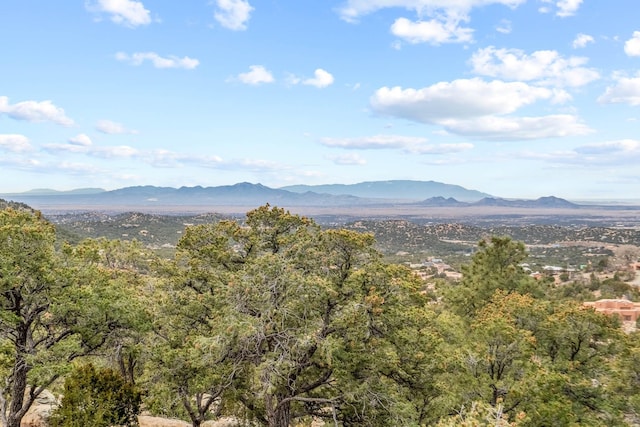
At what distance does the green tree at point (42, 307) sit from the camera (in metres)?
13.0

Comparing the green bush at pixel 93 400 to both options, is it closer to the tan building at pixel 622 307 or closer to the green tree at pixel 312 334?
the green tree at pixel 312 334

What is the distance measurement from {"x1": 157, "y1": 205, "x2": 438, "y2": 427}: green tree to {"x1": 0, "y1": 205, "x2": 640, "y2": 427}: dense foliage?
5 centimetres

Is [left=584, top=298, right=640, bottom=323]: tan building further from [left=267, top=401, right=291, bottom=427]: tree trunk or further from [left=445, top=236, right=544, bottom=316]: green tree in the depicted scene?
[left=267, top=401, right=291, bottom=427]: tree trunk

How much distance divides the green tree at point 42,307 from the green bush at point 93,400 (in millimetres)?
677

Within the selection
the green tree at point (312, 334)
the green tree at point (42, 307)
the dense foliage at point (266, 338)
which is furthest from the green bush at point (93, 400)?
the green tree at point (312, 334)

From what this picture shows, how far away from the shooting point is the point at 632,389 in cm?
1631

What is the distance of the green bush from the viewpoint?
41.5ft

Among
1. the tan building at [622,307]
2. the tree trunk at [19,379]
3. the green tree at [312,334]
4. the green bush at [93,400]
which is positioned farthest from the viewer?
the tan building at [622,307]

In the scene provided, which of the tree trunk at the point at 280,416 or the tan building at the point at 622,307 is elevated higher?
the tree trunk at the point at 280,416

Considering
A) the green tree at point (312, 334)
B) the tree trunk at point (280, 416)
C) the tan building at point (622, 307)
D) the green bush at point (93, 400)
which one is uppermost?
the green tree at point (312, 334)

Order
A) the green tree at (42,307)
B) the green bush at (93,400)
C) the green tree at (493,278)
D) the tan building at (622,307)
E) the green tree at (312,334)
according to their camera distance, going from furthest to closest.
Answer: the tan building at (622,307)
the green tree at (493,278)
the green tree at (42,307)
the green bush at (93,400)
the green tree at (312,334)

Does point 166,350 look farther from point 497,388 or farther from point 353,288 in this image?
point 497,388

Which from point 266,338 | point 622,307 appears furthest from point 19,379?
point 622,307

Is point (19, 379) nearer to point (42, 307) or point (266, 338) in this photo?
point (42, 307)
